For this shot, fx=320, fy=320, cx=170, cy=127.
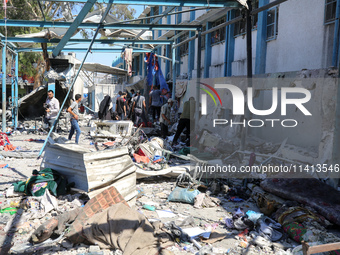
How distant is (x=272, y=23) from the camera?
34.4 ft

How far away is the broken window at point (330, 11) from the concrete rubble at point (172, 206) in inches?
155

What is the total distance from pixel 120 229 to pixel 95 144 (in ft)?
21.8

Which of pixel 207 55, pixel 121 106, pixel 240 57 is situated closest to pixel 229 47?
pixel 240 57

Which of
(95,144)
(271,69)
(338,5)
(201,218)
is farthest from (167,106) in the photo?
(201,218)

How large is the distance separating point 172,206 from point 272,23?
25.7 ft

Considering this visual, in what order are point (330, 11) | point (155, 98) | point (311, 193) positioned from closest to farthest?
point (311, 193) → point (330, 11) → point (155, 98)

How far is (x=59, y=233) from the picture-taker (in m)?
3.85

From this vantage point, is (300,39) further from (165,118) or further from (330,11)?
(165,118)

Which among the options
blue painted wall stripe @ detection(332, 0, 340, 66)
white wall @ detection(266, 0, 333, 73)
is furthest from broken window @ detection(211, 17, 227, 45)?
blue painted wall stripe @ detection(332, 0, 340, 66)

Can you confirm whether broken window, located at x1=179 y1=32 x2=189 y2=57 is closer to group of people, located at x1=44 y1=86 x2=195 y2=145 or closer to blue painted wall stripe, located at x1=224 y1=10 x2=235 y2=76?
blue painted wall stripe, located at x1=224 y1=10 x2=235 y2=76

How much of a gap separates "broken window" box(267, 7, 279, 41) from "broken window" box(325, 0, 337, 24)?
226 cm

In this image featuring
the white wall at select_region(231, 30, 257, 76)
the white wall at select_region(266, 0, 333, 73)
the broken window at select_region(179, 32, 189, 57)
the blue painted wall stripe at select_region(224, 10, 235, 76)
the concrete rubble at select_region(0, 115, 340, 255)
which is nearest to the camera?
the concrete rubble at select_region(0, 115, 340, 255)

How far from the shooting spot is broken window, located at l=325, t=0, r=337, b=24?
7785mm

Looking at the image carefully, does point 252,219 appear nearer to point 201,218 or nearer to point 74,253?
point 201,218
